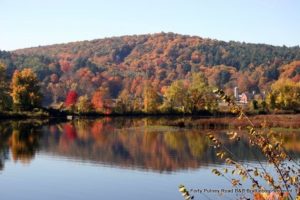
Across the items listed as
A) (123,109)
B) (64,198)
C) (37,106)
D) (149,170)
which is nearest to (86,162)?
(149,170)

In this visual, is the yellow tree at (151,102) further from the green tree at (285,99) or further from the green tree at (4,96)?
the green tree at (4,96)

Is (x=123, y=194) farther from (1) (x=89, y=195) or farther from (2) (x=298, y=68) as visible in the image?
(2) (x=298, y=68)

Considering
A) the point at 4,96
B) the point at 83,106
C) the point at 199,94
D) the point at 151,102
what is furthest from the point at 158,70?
the point at 4,96

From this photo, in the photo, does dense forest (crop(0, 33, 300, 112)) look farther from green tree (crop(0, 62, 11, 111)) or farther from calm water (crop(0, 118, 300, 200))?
calm water (crop(0, 118, 300, 200))

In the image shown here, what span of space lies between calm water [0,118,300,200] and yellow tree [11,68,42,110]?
63.9ft

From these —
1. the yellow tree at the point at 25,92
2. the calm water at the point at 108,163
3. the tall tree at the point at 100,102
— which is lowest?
the tall tree at the point at 100,102

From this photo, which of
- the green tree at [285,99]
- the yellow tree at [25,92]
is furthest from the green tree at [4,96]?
the green tree at [285,99]

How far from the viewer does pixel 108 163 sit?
98.4 ft

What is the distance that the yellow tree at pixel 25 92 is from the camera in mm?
68000

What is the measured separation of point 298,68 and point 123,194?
406 feet

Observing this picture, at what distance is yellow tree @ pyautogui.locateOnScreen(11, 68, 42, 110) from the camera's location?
68.0 m

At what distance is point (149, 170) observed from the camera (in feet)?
90.1

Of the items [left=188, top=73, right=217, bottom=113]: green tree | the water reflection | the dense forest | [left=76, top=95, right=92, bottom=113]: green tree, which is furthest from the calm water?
the dense forest

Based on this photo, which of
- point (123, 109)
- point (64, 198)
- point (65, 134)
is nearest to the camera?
point (64, 198)
